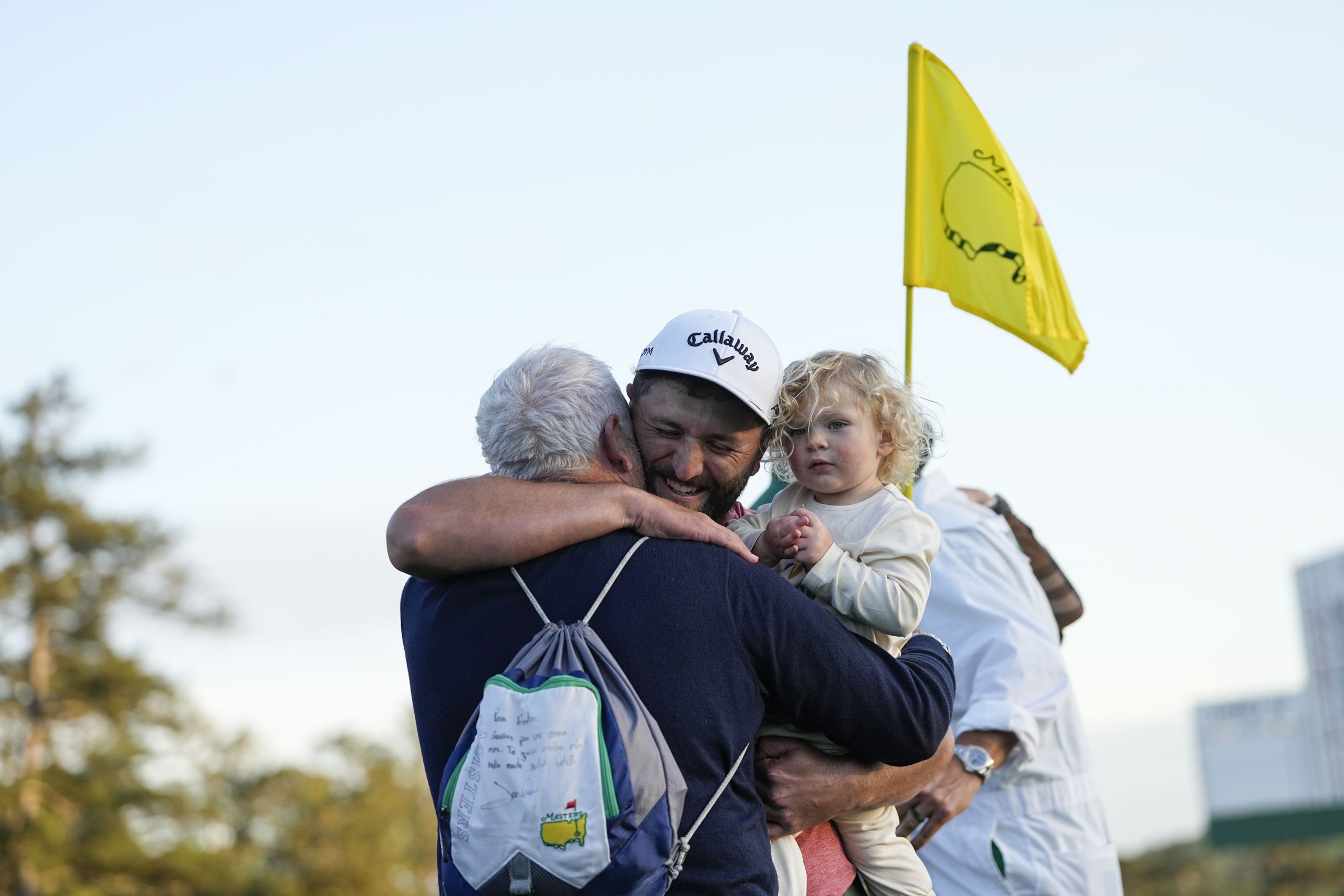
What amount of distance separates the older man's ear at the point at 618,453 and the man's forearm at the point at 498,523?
0.48ft

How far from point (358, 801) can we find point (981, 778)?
36.2m

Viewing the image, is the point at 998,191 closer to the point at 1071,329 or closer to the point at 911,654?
the point at 1071,329

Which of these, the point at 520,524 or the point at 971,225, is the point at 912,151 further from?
the point at 520,524

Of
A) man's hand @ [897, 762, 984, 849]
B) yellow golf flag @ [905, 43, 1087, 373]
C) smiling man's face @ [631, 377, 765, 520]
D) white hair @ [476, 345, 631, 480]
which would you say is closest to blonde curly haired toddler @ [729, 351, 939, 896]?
smiling man's face @ [631, 377, 765, 520]

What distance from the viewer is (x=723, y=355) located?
120 inches

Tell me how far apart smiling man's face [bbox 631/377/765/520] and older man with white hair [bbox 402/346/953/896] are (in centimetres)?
19

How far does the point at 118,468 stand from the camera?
29.3 metres

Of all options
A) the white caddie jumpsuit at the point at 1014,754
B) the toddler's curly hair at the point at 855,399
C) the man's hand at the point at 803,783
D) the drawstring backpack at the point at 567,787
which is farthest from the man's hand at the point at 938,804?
the drawstring backpack at the point at 567,787

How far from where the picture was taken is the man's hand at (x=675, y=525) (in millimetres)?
2621

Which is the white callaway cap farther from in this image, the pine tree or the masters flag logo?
the pine tree

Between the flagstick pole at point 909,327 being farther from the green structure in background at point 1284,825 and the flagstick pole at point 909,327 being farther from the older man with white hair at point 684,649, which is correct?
the green structure in background at point 1284,825

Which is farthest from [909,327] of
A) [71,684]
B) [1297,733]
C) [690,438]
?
[1297,733]

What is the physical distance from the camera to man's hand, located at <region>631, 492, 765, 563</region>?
2.62 meters

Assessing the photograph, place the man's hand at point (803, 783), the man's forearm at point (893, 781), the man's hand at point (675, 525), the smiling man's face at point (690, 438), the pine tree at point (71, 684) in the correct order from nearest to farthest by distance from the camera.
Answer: the man's hand at point (675, 525) < the man's hand at point (803, 783) < the man's forearm at point (893, 781) < the smiling man's face at point (690, 438) < the pine tree at point (71, 684)
